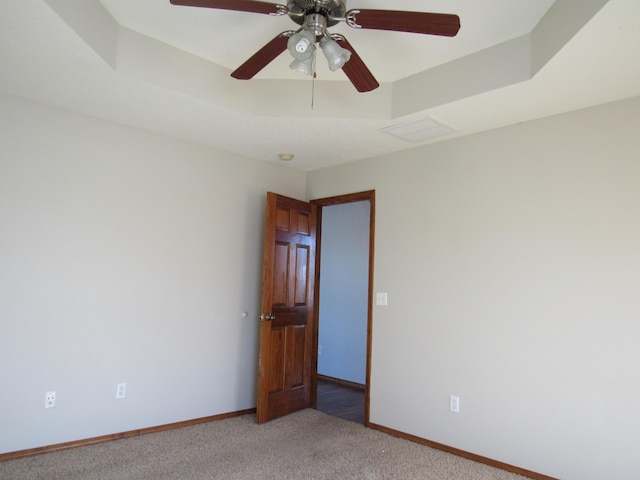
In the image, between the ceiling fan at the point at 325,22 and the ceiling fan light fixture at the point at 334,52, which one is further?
the ceiling fan light fixture at the point at 334,52

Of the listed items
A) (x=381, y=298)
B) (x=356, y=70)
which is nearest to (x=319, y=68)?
(x=356, y=70)

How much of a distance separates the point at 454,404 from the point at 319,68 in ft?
8.25

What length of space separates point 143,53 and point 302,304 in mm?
2492

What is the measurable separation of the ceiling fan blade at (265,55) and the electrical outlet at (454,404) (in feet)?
8.36

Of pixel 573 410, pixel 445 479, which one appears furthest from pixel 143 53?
pixel 573 410

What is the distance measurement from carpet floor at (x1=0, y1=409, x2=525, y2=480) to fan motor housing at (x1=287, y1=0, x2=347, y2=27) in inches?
99.3

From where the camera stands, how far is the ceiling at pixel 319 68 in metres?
2.06

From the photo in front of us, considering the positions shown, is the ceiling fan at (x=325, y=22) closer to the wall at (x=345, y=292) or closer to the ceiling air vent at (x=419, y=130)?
the ceiling air vent at (x=419, y=130)

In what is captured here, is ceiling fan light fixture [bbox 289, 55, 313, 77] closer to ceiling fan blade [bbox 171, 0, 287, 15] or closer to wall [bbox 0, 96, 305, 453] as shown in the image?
ceiling fan blade [bbox 171, 0, 287, 15]

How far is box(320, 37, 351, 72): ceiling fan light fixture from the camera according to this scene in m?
1.85

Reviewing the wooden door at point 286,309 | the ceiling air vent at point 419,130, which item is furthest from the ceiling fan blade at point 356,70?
the wooden door at point 286,309

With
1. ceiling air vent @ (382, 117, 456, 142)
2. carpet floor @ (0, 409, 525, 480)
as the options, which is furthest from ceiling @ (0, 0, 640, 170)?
carpet floor @ (0, 409, 525, 480)

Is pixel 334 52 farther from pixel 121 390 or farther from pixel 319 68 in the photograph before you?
pixel 121 390

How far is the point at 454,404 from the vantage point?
3104mm
